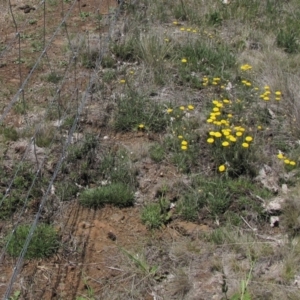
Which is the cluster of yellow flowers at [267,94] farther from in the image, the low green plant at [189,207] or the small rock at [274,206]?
the low green plant at [189,207]

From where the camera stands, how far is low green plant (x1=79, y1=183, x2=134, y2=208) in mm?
4383

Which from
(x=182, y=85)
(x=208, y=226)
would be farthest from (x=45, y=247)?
(x=182, y=85)

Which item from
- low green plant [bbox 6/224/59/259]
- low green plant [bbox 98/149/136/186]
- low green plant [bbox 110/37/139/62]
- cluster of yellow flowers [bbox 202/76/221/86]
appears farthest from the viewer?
low green plant [bbox 110/37/139/62]

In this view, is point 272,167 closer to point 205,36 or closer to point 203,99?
point 203,99

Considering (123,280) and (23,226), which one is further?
(23,226)

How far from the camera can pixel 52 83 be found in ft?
18.9

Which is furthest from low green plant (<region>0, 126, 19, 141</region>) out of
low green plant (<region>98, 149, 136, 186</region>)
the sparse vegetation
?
low green plant (<region>98, 149, 136, 186</region>)

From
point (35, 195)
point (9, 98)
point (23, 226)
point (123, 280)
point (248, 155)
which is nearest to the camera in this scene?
point (123, 280)

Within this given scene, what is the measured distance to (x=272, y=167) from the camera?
4.75 m

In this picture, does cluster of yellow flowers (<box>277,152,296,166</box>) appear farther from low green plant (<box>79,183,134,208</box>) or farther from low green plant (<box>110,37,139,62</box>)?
low green plant (<box>110,37,139,62</box>)

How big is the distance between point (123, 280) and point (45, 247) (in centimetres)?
59

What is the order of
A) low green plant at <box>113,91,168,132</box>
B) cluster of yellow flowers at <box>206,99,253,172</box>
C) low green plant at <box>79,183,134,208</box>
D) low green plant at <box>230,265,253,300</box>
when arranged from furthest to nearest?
low green plant at <box>113,91,168,132</box>
cluster of yellow flowers at <box>206,99,253,172</box>
low green plant at <box>79,183,134,208</box>
low green plant at <box>230,265,253,300</box>

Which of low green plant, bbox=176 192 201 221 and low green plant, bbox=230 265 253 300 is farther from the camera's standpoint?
low green plant, bbox=176 192 201 221

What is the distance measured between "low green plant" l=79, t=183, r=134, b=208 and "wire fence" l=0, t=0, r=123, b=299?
277 mm
